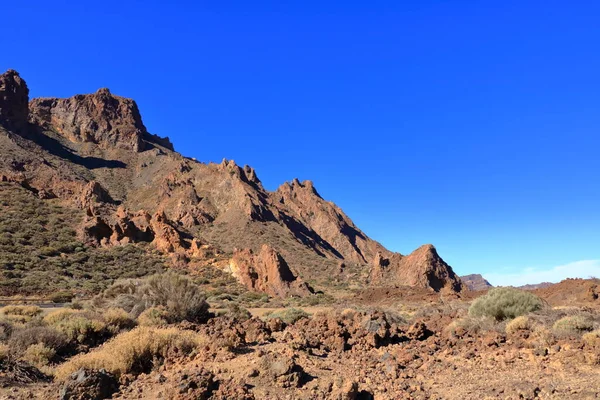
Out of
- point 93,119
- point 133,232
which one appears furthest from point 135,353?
point 93,119

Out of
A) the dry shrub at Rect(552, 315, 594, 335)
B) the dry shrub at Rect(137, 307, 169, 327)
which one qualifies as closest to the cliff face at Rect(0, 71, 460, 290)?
the dry shrub at Rect(137, 307, 169, 327)

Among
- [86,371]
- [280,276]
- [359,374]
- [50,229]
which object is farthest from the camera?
[50,229]

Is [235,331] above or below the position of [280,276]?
below

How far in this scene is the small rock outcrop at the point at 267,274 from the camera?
38562mm

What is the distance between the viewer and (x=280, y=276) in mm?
39438

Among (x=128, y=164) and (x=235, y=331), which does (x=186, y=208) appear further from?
(x=235, y=331)

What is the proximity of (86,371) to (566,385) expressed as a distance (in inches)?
320

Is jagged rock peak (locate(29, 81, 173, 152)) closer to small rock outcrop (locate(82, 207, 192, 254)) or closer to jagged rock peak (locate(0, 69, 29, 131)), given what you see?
jagged rock peak (locate(0, 69, 29, 131))

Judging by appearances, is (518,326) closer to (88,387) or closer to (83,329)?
(88,387)

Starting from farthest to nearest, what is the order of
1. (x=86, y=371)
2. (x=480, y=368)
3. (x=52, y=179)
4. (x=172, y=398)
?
1. (x=52, y=179)
2. (x=480, y=368)
3. (x=86, y=371)
4. (x=172, y=398)

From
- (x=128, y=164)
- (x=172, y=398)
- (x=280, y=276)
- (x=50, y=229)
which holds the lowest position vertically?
(x=172, y=398)

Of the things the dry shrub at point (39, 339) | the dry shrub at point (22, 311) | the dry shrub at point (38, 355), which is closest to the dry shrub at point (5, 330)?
the dry shrub at point (39, 339)

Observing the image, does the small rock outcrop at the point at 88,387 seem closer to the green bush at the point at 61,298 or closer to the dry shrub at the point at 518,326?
the dry shrub at the point at 518,326

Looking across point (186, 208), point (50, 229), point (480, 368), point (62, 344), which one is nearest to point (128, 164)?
point (186, 208)
